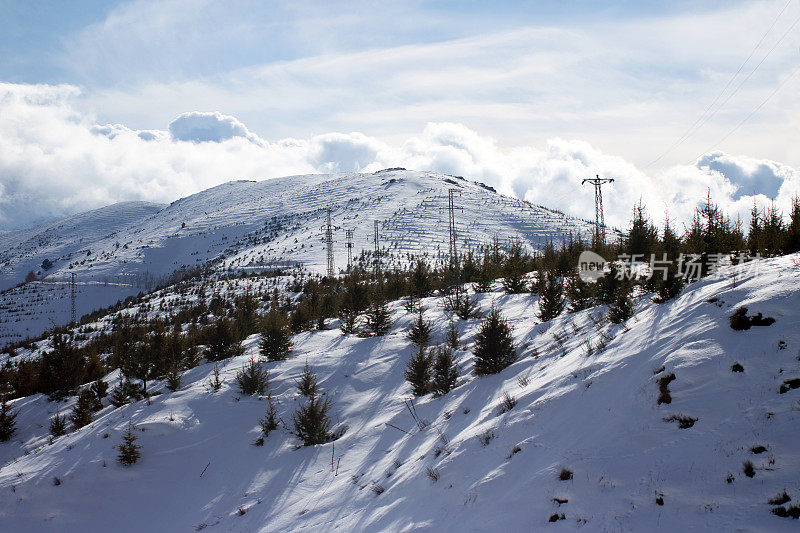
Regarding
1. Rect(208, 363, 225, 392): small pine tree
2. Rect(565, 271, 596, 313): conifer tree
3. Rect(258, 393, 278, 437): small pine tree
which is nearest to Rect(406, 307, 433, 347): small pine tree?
Rect(565, 271, 596, 313): conifer tree

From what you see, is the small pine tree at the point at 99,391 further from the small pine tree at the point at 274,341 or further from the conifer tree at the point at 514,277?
the conifer tree at the point at 514,277

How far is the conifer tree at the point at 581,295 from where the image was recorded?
14895mm

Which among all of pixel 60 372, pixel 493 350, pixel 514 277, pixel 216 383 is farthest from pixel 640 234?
pixel 60 372

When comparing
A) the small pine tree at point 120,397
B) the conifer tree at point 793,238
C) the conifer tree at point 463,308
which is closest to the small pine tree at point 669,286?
the conifer tree at point 793,238

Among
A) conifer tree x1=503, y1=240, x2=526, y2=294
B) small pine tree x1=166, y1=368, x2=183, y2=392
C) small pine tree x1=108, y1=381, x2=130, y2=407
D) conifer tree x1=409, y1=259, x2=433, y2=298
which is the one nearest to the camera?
Answer: small pine tree x1=166, y1=368, x2=183, y2=392

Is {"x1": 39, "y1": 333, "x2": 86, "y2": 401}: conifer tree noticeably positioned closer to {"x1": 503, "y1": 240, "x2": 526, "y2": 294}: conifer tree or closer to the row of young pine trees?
the row of young pine trees

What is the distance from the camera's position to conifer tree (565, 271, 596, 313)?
48.9 feet

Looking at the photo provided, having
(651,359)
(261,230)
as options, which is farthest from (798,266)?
(261,230)

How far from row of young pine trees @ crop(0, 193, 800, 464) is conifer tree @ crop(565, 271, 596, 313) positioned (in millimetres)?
36

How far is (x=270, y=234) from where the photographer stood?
112 meters

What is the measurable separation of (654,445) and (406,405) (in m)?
7.31

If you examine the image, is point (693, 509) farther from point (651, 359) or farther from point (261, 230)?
point (261, 230)

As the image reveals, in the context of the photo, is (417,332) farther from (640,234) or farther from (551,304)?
(640,234)

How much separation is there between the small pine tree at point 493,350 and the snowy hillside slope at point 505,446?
17.6 inches
